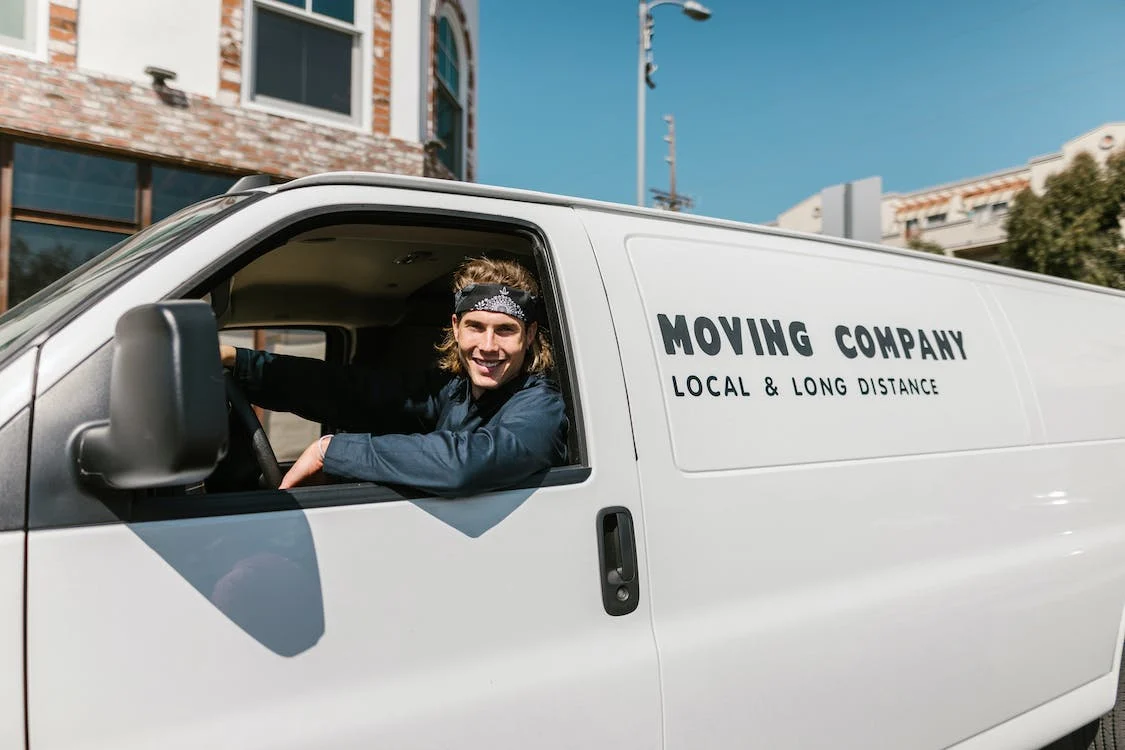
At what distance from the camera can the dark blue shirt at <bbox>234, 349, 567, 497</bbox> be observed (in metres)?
1.61

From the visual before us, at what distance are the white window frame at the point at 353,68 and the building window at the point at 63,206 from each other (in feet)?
4.22

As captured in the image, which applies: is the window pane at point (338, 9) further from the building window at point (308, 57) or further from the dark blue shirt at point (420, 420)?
the dark blue shirt at point (420, 420)

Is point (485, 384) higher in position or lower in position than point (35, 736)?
higher

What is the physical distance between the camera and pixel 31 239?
725 cm

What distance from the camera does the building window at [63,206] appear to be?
7156 millimetres

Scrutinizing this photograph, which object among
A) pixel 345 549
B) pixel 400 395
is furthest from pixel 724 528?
pixel 400 395

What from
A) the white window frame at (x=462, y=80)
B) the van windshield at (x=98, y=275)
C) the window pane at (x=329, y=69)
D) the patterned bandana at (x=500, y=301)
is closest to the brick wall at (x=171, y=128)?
the window pane at (x=329, y=69)

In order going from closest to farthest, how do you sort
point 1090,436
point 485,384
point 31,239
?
1. point 485,384
2. point 1090,436
3. point 31,239

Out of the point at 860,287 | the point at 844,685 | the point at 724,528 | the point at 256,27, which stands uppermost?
the point at 256,27

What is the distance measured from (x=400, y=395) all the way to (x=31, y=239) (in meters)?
6.39

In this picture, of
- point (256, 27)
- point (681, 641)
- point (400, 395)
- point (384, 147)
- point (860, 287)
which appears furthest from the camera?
point (384, 147)

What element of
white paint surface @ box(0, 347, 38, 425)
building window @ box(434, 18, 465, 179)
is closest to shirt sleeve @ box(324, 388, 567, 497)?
white paint surface @ box(0, 347, 38, 425)

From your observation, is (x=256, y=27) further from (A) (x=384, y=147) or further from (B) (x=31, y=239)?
(B) (x=31, y=239)

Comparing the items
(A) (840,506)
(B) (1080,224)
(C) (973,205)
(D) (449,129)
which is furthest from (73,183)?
(C) (973,205)
